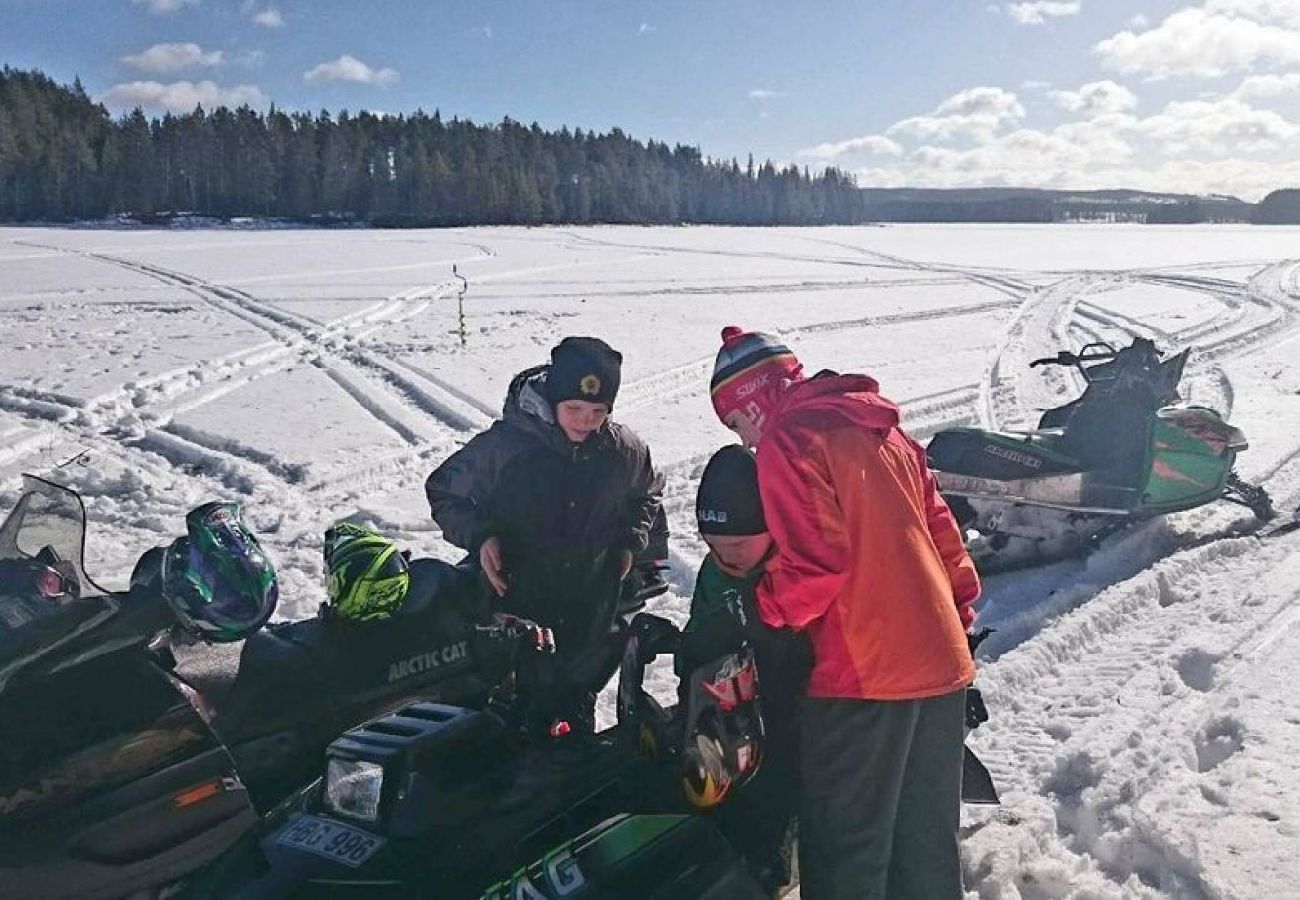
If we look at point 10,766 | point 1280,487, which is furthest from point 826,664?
point 1280,487

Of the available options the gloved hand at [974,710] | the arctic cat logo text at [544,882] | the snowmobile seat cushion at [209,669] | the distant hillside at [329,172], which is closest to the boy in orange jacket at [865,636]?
the gloved hand at [974,710]

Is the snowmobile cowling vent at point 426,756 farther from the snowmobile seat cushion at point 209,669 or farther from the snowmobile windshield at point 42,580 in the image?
the snowmobile windshield at point 42,580

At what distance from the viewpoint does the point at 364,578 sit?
322cm

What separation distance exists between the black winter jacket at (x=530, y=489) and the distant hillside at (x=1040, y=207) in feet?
304

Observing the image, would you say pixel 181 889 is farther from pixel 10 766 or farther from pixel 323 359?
pixel 323 359

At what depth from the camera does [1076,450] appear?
6.36 meters

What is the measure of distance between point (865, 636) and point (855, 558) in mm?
176

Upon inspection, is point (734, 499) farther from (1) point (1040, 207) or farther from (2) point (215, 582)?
(1) point (1040, 207)

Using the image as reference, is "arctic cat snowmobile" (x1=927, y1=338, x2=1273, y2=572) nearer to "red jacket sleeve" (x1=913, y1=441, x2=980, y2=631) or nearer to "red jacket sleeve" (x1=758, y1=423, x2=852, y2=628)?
"red jacket sleeve" (x1=913, y1=441, x2=980, y2=631)

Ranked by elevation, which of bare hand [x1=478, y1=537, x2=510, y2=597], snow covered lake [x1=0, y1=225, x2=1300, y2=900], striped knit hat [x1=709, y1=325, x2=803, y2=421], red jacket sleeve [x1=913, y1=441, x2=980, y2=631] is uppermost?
striped knit hat [x1=709, y1=325, x2=803, y2=421]

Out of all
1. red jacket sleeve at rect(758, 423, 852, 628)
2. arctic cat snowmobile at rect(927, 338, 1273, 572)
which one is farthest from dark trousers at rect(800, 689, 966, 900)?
arctic cat snowmobile at rect(927, 338, 1273, 572)

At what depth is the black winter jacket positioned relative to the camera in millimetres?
3770

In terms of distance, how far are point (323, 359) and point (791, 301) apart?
9.91m

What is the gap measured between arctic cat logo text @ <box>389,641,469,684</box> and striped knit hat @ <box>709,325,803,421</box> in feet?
4.02
